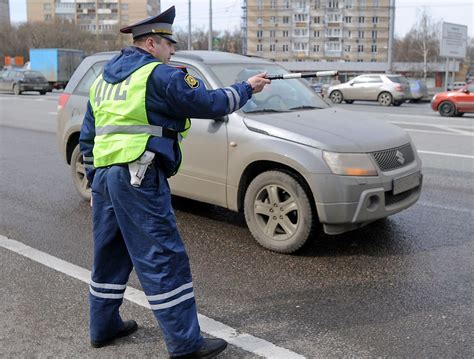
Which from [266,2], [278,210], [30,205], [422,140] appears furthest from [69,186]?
[266,2]

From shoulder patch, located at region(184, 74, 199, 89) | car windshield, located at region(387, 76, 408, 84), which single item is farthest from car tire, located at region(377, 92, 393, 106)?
shoulder patch, located at region(184, 74, 199, 89)

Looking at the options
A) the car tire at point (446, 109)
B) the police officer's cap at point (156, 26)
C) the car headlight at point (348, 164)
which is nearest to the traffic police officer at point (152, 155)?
the police officer's cap at point (156, 26)

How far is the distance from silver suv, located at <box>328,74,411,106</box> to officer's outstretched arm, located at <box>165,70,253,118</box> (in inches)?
979

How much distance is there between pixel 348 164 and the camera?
182 inches

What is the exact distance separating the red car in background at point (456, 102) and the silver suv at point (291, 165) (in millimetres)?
15937

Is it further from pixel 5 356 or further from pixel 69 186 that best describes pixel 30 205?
pixel 5 356

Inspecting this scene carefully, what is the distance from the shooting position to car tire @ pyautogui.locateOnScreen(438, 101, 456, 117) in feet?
66.7

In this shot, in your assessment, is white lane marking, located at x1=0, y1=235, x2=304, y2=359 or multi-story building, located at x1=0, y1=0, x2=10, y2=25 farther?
multi-story building, located at x1=0, y1=0, x2=10, y2=25

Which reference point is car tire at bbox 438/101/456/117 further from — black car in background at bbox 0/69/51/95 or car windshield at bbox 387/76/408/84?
black car in background at bbox 0/69/51/95

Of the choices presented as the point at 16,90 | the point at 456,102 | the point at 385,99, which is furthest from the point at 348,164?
the point at 16,90

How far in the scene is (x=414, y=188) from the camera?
5227mm

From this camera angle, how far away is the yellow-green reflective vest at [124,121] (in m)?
2.94

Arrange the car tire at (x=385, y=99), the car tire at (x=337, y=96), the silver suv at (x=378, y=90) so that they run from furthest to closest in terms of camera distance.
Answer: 1. the car tire at (x=337, y=96)
2. the car tire at (x=385, y=99)
3. the silver suv at (x=378, y=90)

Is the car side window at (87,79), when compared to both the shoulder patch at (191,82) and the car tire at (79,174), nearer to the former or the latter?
the car tire at (79,174)
